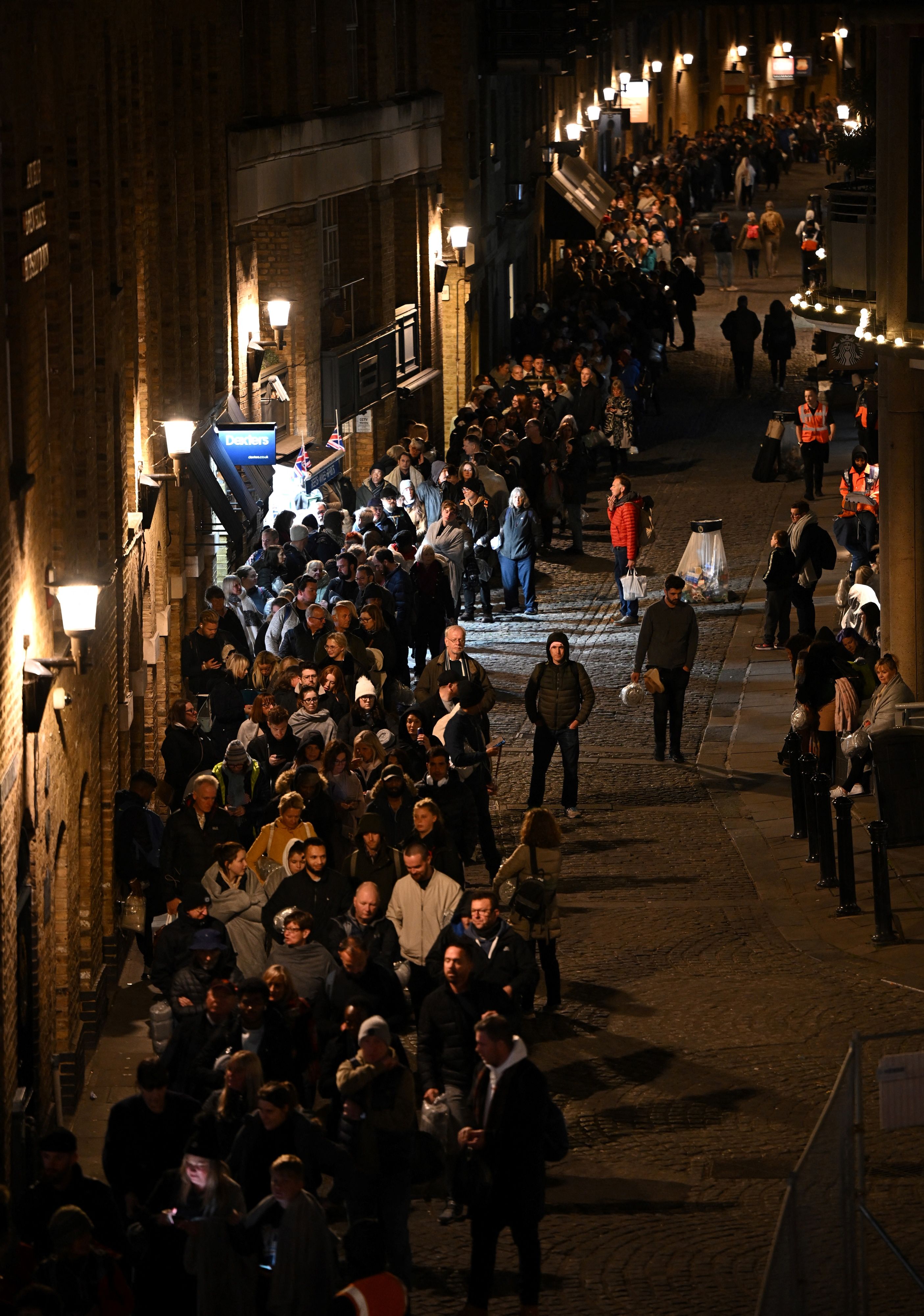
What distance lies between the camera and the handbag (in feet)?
51.5

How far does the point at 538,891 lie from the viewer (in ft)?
48.8

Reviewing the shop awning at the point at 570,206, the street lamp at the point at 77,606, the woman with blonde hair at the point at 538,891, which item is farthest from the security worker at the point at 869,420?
the shop awning at the point at 570,206

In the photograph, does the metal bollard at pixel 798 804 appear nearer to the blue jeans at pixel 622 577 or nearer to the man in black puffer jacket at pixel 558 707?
the man in black puffer jacket at pixel 558 707

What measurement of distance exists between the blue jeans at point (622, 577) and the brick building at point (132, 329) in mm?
4129

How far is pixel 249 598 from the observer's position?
22250 millimetres

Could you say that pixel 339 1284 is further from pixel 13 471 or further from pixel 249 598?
pixel 249 598

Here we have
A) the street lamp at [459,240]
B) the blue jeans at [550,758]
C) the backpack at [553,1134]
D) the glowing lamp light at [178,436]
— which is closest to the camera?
the backpack at [553,1134]

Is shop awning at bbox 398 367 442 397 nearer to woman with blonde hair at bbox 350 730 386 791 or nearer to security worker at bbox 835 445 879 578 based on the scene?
security worker at bbox 835 445 879 578

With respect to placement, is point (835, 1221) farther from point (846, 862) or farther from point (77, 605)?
point (846, 862)

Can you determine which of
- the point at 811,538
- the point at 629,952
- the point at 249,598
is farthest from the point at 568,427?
the point at 629,952

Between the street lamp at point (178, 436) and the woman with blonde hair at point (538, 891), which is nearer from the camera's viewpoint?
the woman with blonde hair at point (538, 891)

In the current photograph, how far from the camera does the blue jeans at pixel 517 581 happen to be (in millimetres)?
27125

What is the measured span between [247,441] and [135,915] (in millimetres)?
9083

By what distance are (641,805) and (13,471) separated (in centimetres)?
885
